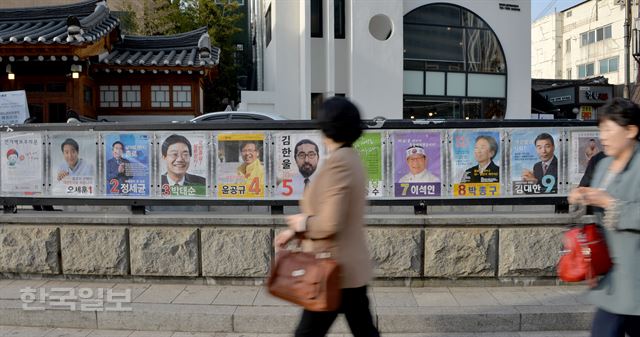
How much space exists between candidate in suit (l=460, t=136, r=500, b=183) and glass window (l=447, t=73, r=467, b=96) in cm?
1641

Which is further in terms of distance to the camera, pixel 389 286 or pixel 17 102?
pixel 17 102

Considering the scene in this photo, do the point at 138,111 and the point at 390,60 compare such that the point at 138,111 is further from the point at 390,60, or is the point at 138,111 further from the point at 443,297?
the point at 443,297

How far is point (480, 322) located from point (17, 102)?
11.5 meters

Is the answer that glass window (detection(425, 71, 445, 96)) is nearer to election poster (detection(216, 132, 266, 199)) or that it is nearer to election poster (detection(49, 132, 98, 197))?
election poster (detection(216, 132, 266, 199))

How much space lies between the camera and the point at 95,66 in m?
14.2

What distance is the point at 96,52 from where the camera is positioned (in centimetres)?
1400

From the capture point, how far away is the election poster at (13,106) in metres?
11.7


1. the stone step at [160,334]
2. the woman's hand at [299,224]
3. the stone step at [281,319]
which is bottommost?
the stone step at [160,334]

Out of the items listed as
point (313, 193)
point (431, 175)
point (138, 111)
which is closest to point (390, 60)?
point (138, 111)

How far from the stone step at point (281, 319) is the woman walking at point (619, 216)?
1809 millimetres

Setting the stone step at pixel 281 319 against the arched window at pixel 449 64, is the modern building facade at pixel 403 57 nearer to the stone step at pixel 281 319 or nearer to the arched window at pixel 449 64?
the arched window at pixel 449 64

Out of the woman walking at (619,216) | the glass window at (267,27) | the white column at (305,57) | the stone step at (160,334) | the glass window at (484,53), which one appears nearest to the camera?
the woman walking at (619,216)

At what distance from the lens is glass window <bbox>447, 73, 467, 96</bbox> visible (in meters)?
21.1

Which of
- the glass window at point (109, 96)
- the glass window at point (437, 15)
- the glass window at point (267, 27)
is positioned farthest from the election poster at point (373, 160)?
the glass window at point (267, 27)
